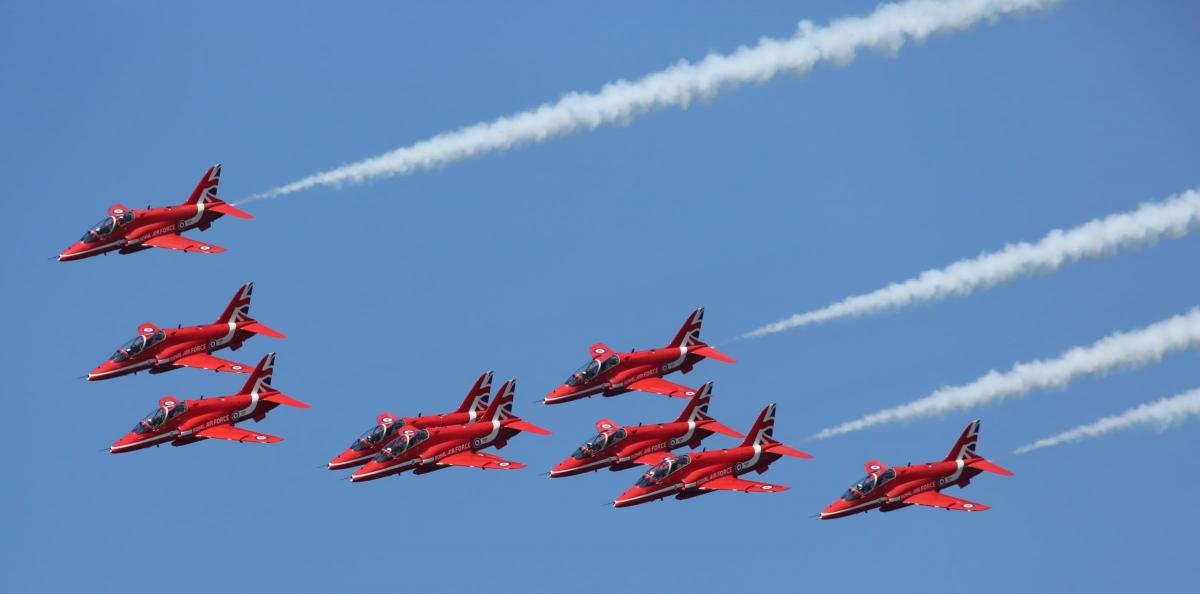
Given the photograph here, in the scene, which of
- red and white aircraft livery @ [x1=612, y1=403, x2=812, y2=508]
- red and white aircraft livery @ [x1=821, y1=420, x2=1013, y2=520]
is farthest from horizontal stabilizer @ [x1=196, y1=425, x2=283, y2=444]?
red and white aircraft livery @ [x1=821, y1=420, x2=1013, y2=520]

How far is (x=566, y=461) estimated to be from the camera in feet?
598

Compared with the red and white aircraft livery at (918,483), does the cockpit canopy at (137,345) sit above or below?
above

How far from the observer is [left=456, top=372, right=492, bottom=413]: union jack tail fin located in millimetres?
185625

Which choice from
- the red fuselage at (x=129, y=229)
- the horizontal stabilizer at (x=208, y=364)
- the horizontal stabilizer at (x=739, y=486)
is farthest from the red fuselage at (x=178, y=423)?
the horizontal stabilizer at (x=739, y=486)

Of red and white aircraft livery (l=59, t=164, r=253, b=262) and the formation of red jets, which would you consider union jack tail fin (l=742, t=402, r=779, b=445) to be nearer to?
the formation of red jets

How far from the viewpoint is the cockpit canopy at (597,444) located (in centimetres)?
18162

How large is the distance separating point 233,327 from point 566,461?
20.3 m

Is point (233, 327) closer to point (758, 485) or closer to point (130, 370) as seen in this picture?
point (130, 370)

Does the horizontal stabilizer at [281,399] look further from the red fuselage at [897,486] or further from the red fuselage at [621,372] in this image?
the red fuselage at [897,486]

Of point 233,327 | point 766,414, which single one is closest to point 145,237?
point 233,327

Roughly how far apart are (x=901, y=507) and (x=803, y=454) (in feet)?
19.0

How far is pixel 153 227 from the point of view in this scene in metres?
189

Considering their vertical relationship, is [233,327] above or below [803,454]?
above

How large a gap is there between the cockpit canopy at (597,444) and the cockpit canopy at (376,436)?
9.59 meters
